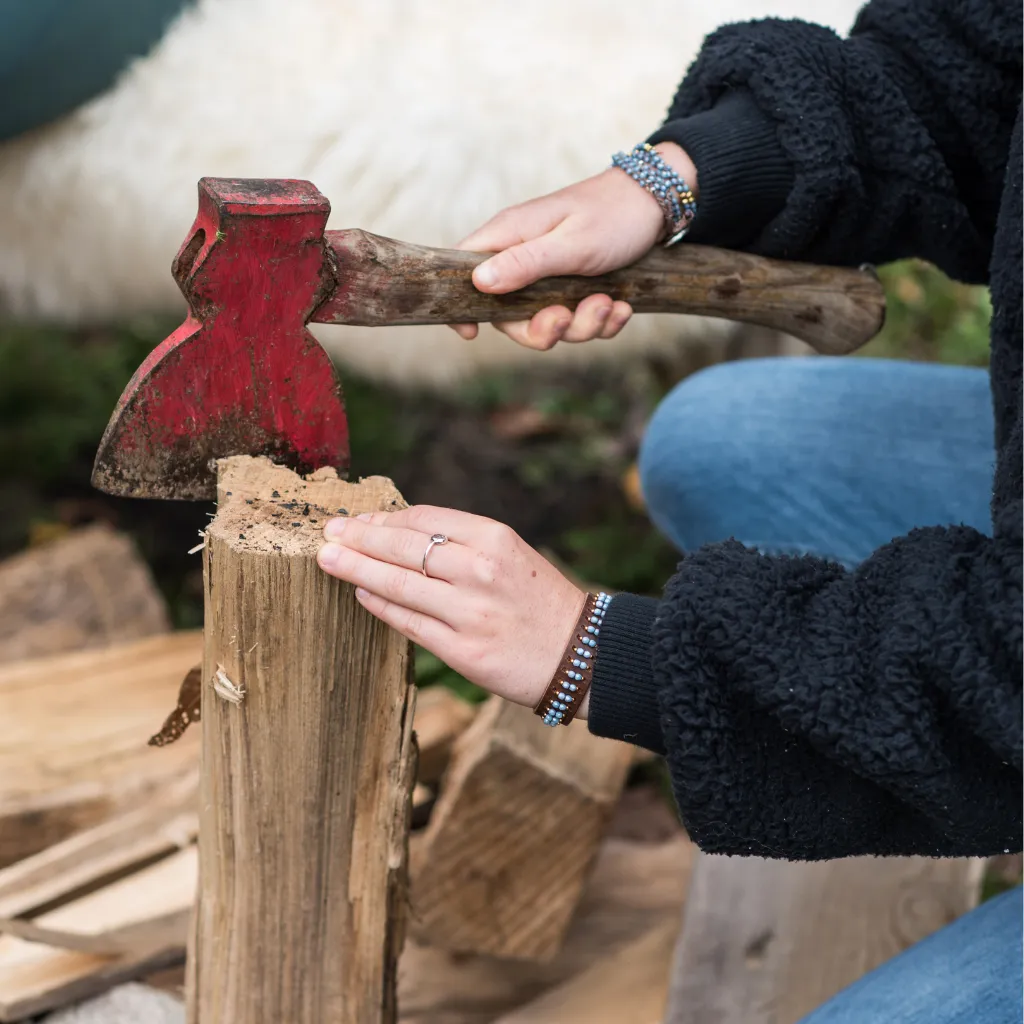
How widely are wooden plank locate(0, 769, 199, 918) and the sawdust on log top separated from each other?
1.91ft

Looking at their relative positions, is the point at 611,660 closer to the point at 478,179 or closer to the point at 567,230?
the point at 567,230

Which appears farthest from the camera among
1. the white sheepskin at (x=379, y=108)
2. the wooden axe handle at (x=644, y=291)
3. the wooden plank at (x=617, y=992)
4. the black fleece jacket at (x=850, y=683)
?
the white sheepskin at (x=379, y=108)

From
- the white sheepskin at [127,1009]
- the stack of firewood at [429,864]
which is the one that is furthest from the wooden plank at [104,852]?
the white sheepskin at [127,1009]

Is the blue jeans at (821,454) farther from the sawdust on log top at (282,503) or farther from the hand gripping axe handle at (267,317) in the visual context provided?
the sawdust on log top at (282,503)

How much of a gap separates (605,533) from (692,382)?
969 mm

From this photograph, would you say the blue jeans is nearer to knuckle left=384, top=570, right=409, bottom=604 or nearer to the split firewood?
the split firewood

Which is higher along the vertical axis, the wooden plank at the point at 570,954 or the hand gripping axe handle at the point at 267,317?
the hand gripping axe handle at the point at 267,317

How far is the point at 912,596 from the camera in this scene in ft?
2.53

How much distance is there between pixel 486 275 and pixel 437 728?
0.73 m

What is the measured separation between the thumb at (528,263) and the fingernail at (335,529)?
0.27 metres

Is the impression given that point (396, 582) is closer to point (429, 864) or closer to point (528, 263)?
point (528, 263)

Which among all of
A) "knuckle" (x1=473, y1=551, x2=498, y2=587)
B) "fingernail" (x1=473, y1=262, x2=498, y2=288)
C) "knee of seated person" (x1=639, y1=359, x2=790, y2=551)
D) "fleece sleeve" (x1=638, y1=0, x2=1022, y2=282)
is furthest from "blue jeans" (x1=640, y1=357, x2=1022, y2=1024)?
"knuckle" (x1=473, y1=551, x2=498, y2=587)

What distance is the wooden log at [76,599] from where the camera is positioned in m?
1.80

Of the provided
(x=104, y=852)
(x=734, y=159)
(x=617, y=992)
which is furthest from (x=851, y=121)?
(x=104, y=852)
